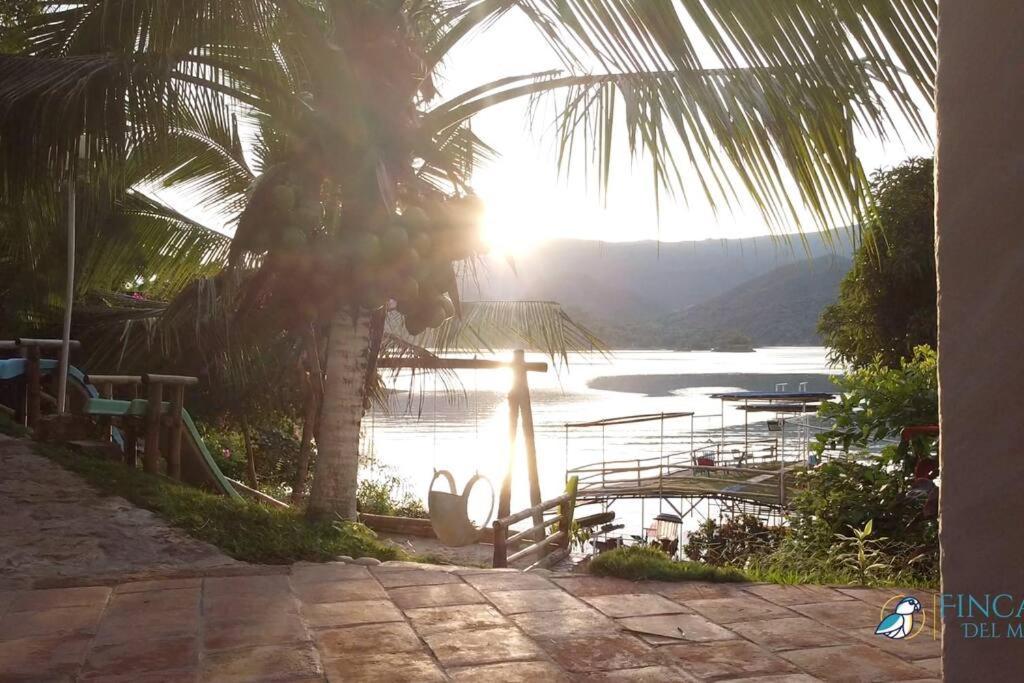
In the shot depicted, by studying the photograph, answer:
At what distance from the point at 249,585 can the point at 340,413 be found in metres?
2.33

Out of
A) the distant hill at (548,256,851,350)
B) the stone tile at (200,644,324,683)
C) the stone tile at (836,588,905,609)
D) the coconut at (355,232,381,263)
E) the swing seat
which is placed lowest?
the swing seat

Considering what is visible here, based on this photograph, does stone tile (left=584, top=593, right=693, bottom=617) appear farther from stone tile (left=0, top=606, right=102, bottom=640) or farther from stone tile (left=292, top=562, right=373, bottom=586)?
stone tile (left=0, top=606, right=102, bottom=640)

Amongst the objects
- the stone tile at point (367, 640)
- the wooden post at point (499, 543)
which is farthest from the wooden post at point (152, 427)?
the stone tile at point (367, 640)

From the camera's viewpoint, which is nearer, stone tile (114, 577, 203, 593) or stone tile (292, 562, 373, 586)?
stone tile (114, 577, 203, 593)

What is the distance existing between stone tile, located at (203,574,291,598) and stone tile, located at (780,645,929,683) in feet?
7.38

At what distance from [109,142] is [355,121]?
1477mm

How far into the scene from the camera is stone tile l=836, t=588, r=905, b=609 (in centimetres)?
411

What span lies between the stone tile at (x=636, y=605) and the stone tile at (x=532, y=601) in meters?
0.10

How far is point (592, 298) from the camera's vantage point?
132m

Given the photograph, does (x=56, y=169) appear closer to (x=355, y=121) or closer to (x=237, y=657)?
(x=355, y=121)

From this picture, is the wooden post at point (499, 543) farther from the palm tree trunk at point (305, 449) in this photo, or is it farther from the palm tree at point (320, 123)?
the palm tree trunk at point (305, 449)

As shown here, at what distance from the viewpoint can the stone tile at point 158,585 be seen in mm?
4059

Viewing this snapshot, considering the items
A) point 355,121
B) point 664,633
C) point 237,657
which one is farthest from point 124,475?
point 664,633

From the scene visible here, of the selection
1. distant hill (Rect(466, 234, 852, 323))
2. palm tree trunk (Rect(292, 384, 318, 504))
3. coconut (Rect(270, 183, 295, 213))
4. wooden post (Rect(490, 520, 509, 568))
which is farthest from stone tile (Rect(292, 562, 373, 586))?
distant hill (Rect(466, 234, 852, 323))
